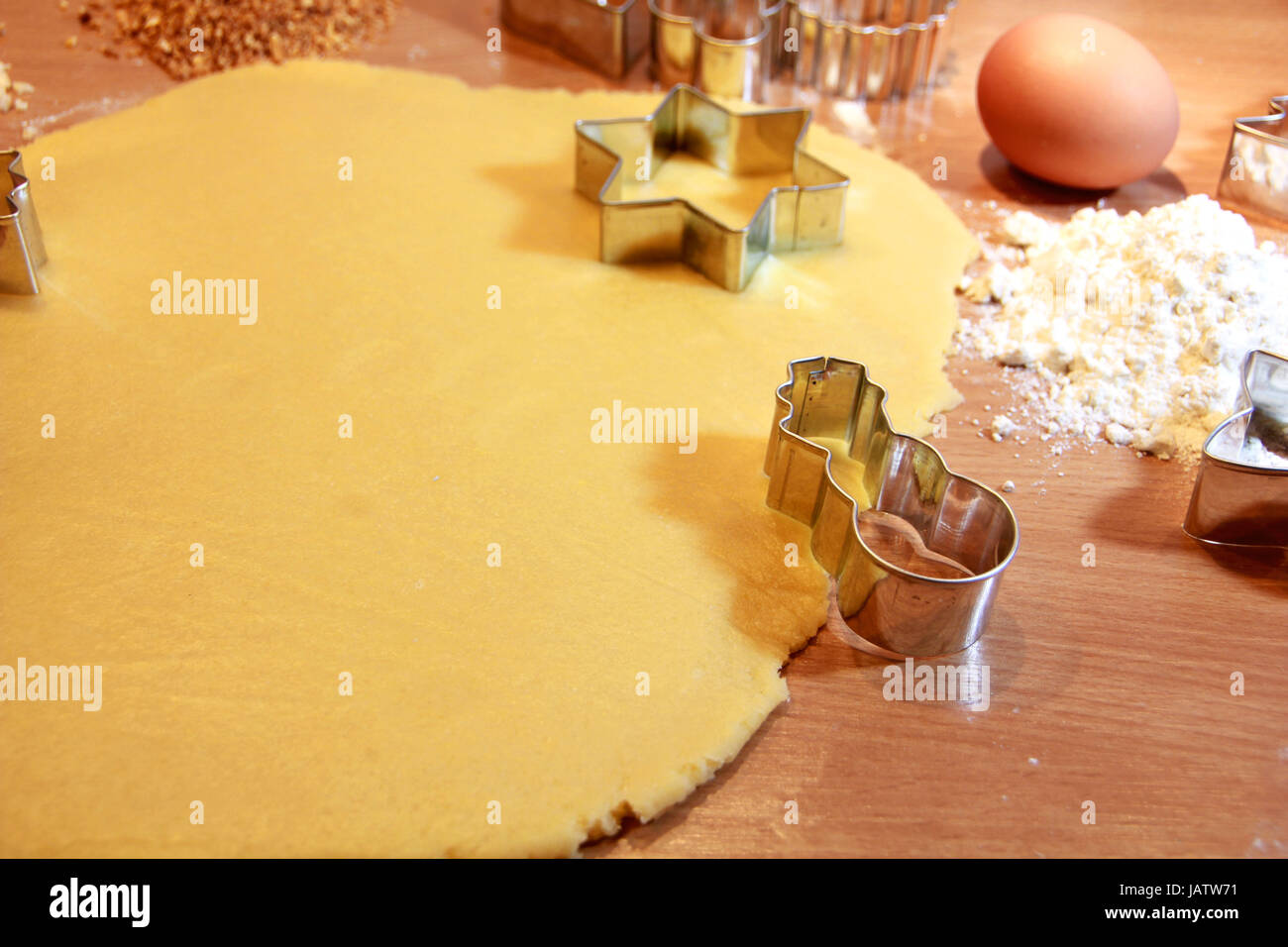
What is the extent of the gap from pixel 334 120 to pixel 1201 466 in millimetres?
1356

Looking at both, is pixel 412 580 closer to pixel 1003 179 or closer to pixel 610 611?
pixel 610 611

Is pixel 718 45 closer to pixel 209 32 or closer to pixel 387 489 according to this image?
pixel 209 32

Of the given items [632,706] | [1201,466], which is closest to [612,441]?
[632,706]

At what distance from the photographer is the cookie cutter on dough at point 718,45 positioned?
192 centimetres

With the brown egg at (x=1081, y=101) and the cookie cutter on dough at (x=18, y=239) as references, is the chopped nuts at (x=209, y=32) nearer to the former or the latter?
the cookie cutter on dough at (x=18, y=239)

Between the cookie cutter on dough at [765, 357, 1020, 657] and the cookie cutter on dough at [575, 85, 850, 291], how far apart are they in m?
0.30

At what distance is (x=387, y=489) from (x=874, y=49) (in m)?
1.25

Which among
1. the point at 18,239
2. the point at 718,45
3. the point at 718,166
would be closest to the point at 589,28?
the point at 718,45

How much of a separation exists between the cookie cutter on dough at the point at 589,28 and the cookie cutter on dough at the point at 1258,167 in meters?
1.00

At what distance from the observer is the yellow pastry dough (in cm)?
96

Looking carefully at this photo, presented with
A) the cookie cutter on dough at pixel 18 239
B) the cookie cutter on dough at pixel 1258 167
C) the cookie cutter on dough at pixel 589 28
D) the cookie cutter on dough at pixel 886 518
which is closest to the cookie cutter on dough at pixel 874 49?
the cookie cutter on dough at pixel 589 28

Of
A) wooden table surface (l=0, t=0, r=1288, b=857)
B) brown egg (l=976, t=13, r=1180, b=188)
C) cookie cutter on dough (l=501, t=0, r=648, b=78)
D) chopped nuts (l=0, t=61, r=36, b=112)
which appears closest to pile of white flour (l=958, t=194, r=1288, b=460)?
wooden table surface (l=0, t=0, r=1288, b=857)
